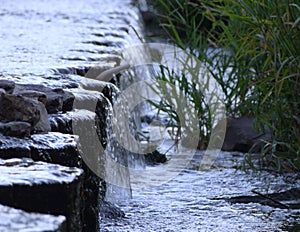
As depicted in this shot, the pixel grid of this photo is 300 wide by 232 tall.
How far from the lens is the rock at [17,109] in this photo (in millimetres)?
2316

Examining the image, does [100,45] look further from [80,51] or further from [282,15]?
[282,15]

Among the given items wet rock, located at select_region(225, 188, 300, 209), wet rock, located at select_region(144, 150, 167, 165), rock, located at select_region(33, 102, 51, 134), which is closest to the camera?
rock, located at select_region(33, 102, 51, 134)

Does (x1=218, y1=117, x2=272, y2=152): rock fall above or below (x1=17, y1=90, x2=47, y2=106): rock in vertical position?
below

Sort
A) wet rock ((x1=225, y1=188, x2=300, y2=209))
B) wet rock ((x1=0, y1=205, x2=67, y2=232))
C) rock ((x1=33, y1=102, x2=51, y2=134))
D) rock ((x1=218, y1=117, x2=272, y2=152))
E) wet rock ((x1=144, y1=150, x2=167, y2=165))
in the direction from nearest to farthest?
wet rock ((x1=0, y1=205, x2=67, y2=232)) → rock ((x1=33, y1=102, x2=51, y2=134)) → wet rock ((x1=225, y1=188, x2=300, y2=209)) → wet rock ((x1=144, y1=150, x2=167, y2=165)) → rock ((x1=218, y1=117, x2=272, y2=152))

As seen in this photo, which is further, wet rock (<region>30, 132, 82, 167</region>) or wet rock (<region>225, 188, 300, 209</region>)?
wet rock (<region>225, 188, 300, 209</region>)

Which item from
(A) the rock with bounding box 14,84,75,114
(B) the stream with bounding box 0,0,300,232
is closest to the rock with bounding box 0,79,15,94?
(A) the rock with bounding box 14,84,75,114

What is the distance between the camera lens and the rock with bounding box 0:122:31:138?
2293 mm

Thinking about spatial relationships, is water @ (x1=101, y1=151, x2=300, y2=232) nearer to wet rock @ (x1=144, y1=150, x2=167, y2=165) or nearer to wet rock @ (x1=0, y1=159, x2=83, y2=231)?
wet rock @ (x1=144, y1=150, x2=167, y2=165)

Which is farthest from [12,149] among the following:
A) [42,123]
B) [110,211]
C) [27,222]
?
[110,211]

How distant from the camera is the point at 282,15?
11.7ft

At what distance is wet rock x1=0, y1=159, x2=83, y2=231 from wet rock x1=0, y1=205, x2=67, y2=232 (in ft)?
0.61

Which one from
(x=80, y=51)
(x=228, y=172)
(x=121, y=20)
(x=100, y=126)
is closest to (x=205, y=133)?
(x=228, y=172)

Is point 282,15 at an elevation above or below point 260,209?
above

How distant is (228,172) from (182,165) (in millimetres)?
300
